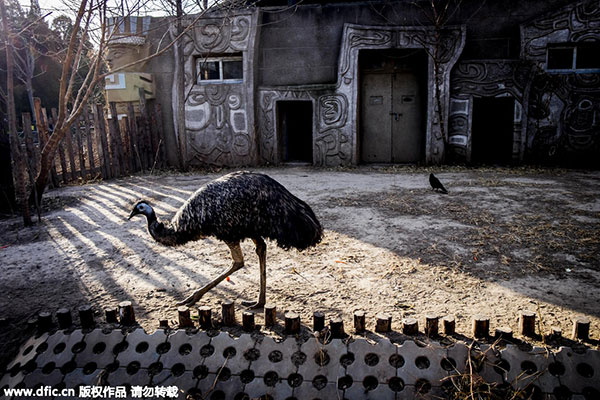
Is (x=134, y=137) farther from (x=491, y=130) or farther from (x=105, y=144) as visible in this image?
(x=491, y=130)

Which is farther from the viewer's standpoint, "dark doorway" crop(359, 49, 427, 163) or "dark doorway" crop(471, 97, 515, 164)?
"dark doorway" crop(471, 97, 515, 164)

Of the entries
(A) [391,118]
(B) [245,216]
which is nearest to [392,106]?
(A) [391,118]

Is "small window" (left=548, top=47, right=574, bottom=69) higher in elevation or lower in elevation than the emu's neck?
→ higher

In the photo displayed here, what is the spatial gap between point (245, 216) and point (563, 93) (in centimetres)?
1059

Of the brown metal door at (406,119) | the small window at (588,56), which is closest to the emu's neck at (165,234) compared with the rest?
the brown metal door at (406,119)

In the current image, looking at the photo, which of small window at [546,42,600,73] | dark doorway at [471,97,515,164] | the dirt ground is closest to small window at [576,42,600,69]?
small window at [546,42,600,73]

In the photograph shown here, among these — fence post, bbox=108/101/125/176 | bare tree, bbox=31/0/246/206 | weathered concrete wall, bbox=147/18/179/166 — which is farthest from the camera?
weathered concrete wall, bbox=147/18/179/166

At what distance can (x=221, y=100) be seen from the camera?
39.1ft

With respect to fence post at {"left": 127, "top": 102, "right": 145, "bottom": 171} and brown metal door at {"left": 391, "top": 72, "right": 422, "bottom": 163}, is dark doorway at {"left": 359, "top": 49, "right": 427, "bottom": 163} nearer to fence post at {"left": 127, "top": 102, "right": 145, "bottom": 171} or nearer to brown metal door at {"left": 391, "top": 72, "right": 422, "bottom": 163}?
brown metal door at {"left": 391, "top": 72, "right": 422, "bottom": 163}

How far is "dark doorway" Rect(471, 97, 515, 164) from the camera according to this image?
492 inches

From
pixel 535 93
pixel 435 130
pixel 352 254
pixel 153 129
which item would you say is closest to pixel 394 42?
pixel 435 130

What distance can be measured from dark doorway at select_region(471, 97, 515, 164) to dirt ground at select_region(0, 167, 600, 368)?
5.02 metres

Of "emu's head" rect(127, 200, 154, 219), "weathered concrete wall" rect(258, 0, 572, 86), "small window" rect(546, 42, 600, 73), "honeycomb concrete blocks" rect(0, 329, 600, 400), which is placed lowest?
"honeycomb concrete blocks" rect(0, 329, 600, 400)

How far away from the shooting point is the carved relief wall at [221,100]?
11594 millimetres
